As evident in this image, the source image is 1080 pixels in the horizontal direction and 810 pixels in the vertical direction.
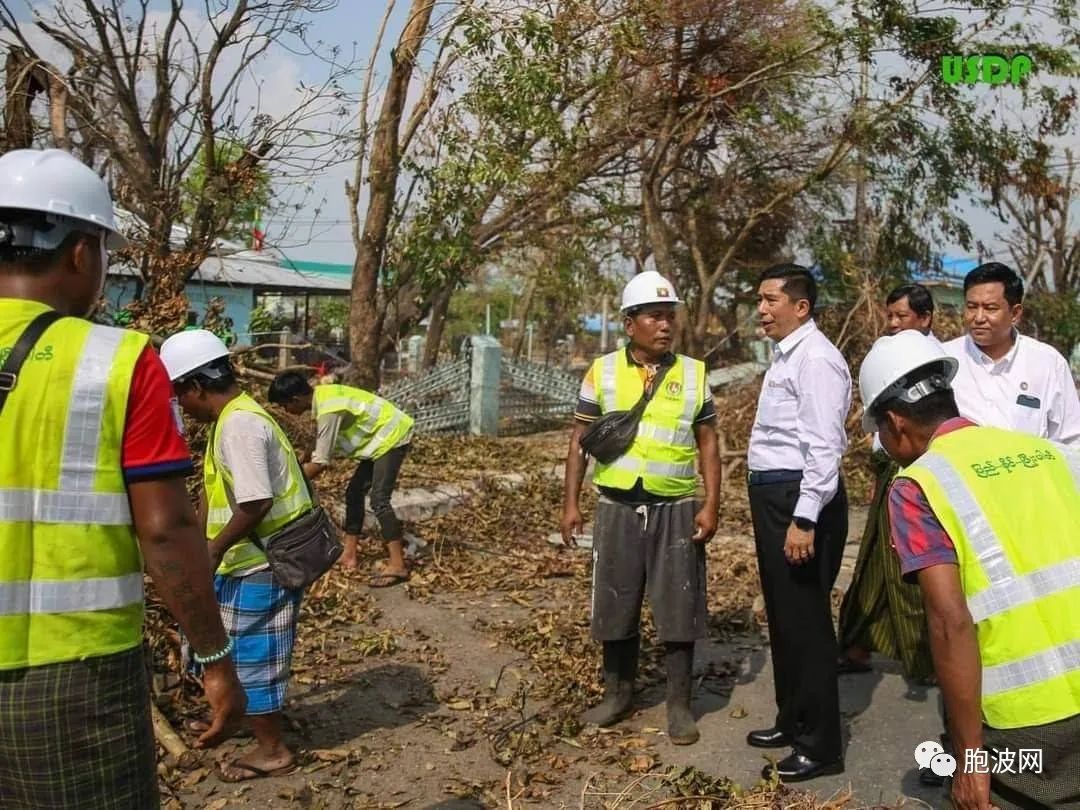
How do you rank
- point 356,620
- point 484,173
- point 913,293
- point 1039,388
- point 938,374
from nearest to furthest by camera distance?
point 938,374 → point 1039,388 → point 913,293 → point 356,620 → point 484,173

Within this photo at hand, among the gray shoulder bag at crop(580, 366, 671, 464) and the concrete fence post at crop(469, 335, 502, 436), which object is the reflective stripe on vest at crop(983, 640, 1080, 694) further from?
the concrete fence post at crop(469, 335, 502, 436)

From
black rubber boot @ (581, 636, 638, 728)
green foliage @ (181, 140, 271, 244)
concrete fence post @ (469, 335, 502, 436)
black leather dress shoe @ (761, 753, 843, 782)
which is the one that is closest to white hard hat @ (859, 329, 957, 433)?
black leather dress shoe @ (761, 753, 843, 782)

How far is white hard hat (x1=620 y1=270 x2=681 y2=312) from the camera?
14.6 feet

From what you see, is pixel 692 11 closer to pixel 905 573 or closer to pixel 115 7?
pixel 115 7

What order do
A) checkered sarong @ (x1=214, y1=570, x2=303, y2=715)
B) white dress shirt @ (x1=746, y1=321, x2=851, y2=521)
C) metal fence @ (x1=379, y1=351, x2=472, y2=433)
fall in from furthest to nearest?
1. metal fence @ (x1=379, y1=351, x2=472, y2=433)
2. checkered sarong @ (x1=214, y1=570, x2=303, y2=715)
3. white dress shirt @ (x1=746, y1=321, x2=851, y2=521)

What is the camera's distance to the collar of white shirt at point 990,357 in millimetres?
4203

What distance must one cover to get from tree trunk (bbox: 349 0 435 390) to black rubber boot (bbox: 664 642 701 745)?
21.0 feet

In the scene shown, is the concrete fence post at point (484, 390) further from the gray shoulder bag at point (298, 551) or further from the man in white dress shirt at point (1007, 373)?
the man in white dress shirt at point (1007, 373)

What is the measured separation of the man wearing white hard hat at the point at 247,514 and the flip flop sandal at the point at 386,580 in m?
2.66

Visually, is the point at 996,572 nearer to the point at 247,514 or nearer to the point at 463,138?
the point at 247,514

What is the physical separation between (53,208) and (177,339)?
179cm

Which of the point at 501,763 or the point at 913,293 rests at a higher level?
the point at 913,293

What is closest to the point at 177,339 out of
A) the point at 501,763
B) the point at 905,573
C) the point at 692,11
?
the point at 501,763

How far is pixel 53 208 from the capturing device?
6.57 ft
